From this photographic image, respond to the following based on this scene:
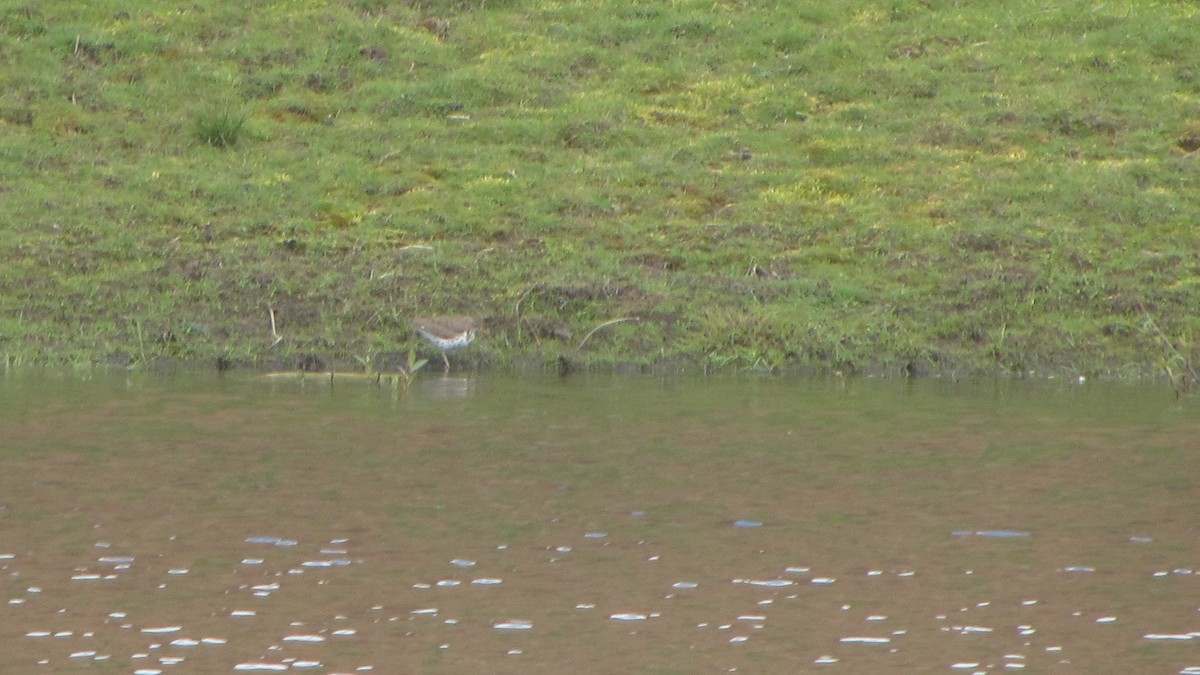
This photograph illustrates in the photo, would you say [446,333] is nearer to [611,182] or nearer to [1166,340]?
[611,182]

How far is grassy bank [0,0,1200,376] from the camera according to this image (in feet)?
61.7

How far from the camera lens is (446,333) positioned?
18078mm

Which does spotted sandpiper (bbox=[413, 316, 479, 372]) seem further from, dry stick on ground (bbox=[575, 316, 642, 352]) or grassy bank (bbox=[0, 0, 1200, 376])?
dry stick on ground (bbox=[575, 316, 642, 352])

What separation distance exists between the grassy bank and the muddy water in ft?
10.6

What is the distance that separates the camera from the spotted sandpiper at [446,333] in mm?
18078

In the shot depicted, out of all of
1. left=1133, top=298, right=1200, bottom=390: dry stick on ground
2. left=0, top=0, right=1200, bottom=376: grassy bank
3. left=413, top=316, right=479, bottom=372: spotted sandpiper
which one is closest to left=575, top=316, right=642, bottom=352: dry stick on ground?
left=0, top=0, right=1200, bottom=376: grassy bank

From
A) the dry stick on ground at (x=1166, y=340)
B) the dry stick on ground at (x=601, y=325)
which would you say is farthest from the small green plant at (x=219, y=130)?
the dry stick on ground at (x=1166, y=340)

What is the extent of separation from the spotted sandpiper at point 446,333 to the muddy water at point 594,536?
253 centimetres

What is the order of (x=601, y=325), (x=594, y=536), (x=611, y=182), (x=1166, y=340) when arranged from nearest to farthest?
(x=594, y=536) < (x=1166, y=340) < (x=601, y=325) < (x=611, y=182)

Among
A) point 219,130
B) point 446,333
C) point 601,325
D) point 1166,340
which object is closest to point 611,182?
point 601,325

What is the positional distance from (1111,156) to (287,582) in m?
16.7

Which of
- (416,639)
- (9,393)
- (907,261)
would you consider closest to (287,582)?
(416,639)

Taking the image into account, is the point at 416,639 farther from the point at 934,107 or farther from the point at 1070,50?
the point at 1070,50

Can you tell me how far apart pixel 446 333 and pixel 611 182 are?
525 centimetres
